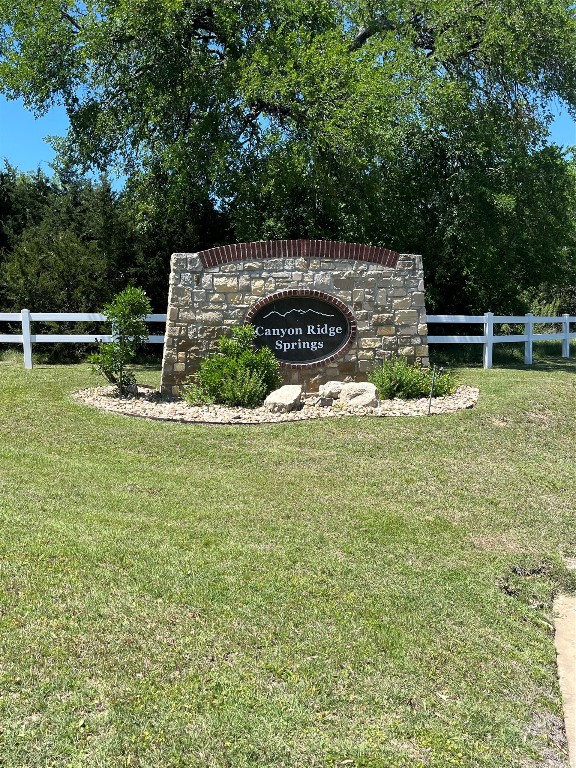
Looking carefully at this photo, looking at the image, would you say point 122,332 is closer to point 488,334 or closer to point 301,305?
point 301,305

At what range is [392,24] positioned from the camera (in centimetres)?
1678

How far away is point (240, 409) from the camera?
32.9 ft

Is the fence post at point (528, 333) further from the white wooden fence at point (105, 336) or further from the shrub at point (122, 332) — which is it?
the shrub at point (122, 332)

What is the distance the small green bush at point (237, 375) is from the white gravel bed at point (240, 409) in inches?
7.8

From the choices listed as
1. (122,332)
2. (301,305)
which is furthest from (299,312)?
(122,332)

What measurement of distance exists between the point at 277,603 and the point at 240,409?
5789 millimetres

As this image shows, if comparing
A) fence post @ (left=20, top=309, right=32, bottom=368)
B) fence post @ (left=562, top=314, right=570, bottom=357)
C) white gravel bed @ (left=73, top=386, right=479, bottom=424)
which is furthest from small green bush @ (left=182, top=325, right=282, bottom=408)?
fence post @ (left=562, top=314, right=570, bottom=357)

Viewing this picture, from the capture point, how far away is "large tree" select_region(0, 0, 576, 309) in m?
13.9

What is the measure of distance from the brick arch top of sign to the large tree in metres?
3.30

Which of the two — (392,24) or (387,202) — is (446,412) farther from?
(392,24)

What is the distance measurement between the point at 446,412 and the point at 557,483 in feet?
8.65

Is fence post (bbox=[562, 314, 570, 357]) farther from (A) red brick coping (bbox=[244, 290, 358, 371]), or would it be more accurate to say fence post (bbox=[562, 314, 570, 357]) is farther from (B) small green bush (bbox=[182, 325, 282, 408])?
(B) small green bush (bbox=[182, 325, 282, 408])

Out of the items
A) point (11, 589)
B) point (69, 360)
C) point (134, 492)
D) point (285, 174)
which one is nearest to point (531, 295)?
point (285, 174)

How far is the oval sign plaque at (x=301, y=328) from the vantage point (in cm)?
1097
